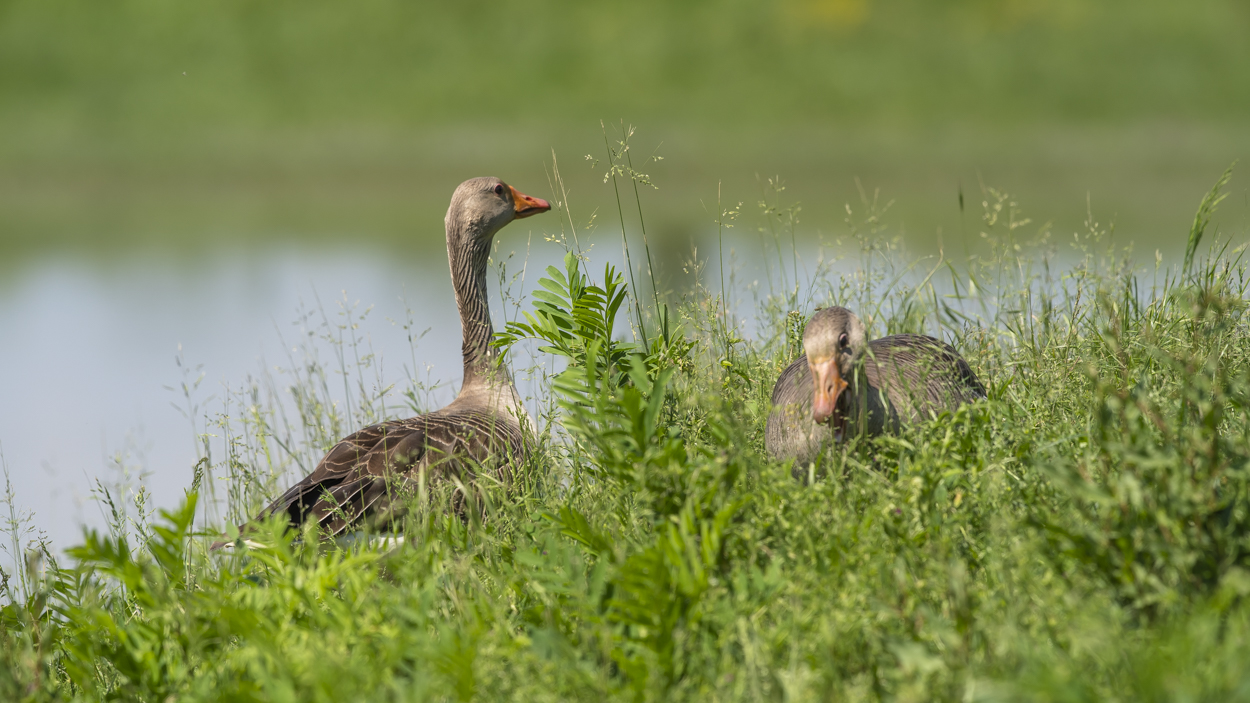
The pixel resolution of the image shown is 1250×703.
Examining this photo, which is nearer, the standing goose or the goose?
the standing goose

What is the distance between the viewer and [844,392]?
3309 mm

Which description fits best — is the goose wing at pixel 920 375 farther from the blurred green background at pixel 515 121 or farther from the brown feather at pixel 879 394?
the blurred green background at pixel 515 121

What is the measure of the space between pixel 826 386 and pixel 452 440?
5.44 ft

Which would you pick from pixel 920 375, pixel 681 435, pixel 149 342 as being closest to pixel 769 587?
pixel 681 435

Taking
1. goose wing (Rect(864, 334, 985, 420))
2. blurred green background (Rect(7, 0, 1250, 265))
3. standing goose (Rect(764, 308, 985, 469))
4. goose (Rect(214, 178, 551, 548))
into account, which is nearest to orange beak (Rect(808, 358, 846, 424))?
standing goose (Rect(764, 308, 985, 469))

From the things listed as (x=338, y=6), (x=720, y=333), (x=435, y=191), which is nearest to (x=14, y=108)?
(x=338, y=6)

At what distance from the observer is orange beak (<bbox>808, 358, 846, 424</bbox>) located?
317 centimetres

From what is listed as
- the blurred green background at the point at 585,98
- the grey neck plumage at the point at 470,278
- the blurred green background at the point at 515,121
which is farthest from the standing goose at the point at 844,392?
the blurred green background at the point at 585,98

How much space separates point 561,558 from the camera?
256 cm

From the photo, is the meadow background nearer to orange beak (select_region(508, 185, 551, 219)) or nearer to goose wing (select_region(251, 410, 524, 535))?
goose wing (select_region(251, 410, 524, 535))

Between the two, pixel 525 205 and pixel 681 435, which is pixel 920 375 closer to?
pixel 681 435

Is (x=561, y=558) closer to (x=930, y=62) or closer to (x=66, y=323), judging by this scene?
(x=66, y=323)

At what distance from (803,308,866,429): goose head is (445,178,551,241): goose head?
2.16 meters

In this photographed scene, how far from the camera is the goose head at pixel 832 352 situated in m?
3.25
